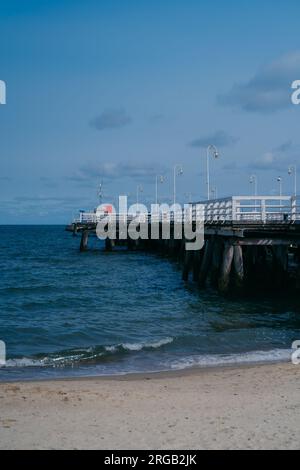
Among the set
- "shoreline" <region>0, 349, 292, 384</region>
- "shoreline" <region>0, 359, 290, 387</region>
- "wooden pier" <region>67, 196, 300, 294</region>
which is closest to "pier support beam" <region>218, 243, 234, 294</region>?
"wooden pier" <region>67, 196, 300, 294</region>

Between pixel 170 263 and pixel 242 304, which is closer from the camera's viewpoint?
pixel 242 304

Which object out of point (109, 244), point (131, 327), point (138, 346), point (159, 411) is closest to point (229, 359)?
point (138, 346)

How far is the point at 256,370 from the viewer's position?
10148mm

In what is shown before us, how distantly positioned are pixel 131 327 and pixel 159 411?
8393 millimetres

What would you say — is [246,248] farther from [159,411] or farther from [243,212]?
[159,411]

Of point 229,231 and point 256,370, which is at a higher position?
point 229,231

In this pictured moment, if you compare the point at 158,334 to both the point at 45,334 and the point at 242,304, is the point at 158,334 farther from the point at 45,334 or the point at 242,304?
the point at 242,304

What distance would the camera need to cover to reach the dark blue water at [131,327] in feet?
38.5

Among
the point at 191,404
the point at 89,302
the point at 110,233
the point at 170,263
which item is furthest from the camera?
the point at 110,233

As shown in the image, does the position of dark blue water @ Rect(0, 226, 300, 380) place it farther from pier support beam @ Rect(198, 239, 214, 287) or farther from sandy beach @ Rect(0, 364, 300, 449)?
sandy beach @ Rect(0, 364, 300, 449)

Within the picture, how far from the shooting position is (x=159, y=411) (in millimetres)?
7426

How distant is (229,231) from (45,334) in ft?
24.5

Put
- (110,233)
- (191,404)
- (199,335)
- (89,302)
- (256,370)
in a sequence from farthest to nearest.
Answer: (110,233)
(89,302)
(199,335)
(256,370)
(191,404)

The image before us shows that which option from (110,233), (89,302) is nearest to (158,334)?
(89,302)
